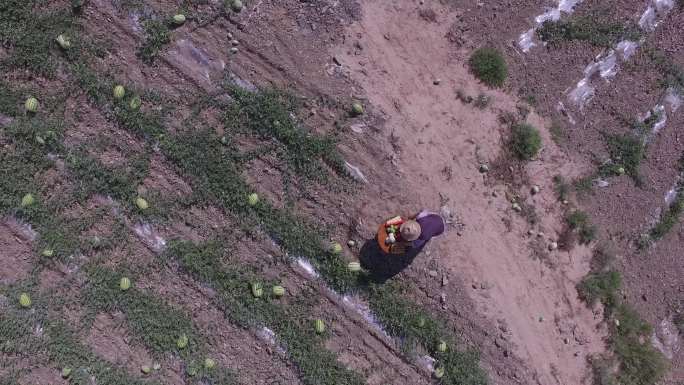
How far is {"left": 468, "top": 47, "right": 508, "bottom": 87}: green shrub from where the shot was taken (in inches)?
267

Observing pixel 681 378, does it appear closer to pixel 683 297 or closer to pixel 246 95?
pixel 683 297

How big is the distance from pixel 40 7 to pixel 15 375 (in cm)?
473

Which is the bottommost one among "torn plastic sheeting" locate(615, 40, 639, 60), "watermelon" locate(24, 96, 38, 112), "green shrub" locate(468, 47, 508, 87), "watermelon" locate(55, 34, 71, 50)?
"watermelon" locate(24, 96, 38, 112)

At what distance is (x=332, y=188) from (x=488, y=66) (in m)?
2.82

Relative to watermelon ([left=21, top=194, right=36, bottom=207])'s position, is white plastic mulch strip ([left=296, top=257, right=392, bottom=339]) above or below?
above

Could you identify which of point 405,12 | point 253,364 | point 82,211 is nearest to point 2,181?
point 82,211

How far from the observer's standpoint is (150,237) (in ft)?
20.8

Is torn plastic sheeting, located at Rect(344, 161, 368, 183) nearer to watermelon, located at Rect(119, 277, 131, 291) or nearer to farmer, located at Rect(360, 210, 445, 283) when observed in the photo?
farmer, located at Rect(360, 210, 445, 283)

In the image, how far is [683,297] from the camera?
7.40m

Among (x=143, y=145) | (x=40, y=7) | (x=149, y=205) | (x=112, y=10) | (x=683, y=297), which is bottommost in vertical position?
(x=149, y=205)

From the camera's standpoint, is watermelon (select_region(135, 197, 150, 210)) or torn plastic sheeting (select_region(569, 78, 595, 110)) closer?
watermelon (select_region(135, 197, 150, 210))

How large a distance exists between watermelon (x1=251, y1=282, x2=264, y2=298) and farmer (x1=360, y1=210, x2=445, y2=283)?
4.69ft

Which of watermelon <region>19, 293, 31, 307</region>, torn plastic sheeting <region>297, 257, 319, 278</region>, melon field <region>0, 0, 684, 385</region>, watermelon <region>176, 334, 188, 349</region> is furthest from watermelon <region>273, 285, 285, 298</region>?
watermelon <region>19, 293, 31, 307</region>

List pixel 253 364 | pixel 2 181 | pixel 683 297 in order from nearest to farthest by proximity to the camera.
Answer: pixel 2 181 < pixel 253 364 < pixel 683 297
